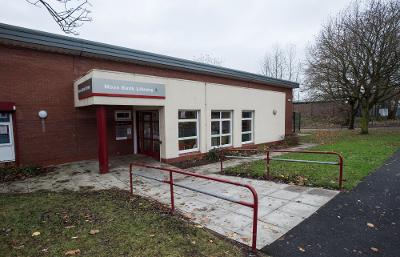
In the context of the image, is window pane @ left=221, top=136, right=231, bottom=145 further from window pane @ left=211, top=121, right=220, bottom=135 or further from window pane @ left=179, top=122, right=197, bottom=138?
window pane @ left=179, top=122, right=197, bottom=138

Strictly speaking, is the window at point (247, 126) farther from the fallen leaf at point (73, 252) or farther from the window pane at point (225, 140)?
the fallen leaf at point (73, 252)

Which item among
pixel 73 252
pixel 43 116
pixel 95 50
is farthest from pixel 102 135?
pixel 73 252

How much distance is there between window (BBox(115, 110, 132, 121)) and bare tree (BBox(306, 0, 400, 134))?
53.5 feet

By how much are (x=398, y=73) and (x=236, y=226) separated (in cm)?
2009

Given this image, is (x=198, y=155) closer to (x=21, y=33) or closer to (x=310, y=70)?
(x=21, y=33)

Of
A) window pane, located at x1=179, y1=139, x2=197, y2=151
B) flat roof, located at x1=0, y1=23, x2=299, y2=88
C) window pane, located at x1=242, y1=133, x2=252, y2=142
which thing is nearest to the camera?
flat roof, located at x1=0, y1=23, x2=299, y2=88

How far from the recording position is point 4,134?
29.4 feet

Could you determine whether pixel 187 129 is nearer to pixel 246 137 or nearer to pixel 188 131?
pixel 188 131

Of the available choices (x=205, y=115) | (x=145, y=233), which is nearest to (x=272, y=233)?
(x=145, y=233)

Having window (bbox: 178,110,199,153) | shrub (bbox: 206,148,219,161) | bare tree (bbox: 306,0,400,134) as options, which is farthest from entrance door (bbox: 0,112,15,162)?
bare tree (bbox: 306,0,400,134)

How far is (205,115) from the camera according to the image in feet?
41.3

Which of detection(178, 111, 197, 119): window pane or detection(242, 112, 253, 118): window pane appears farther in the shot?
detection(242, 112, 253, 118): window pane

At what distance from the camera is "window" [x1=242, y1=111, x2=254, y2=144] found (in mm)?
15375

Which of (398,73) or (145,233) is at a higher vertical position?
(398,73)
